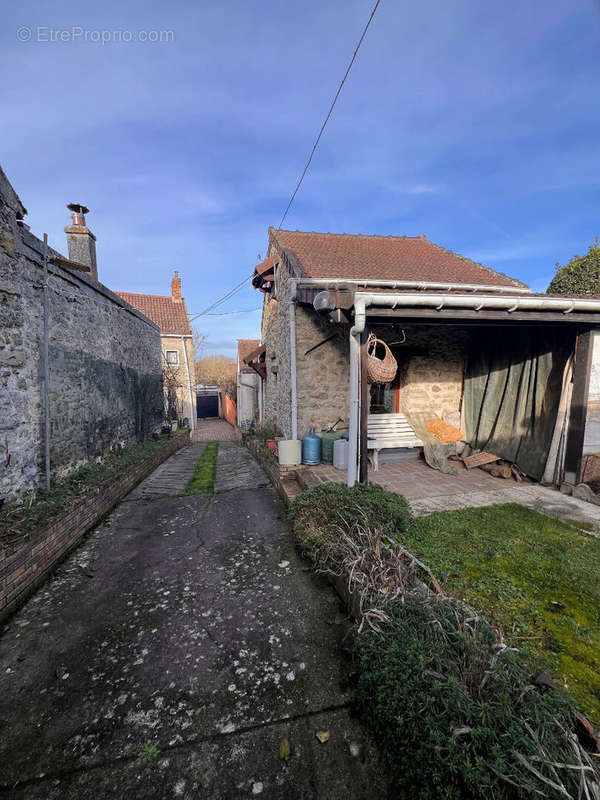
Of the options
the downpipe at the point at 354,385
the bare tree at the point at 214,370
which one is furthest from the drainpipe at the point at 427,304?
the bare tree at the point at 214,370

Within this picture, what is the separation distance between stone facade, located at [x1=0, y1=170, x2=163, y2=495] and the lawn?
211 inches

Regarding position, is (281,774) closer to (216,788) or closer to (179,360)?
(216,788)

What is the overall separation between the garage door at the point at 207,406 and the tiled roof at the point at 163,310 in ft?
26.4

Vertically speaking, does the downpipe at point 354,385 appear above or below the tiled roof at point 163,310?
below

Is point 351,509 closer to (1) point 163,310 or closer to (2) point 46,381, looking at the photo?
(2) point 46,381

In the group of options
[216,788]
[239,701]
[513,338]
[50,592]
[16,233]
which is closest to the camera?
[216,788]

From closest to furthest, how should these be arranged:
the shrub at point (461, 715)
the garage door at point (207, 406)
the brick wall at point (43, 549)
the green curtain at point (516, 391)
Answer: the shrub at point (461, 715)
the brick wall at point (43, 549)
the green curtain at point (516, 391)
the garage door at point (207, 406)

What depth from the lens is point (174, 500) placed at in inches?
256

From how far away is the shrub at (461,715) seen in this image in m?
1.37

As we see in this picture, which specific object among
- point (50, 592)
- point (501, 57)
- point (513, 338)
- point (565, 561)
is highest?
point (501, 57)

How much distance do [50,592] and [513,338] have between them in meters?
7.86

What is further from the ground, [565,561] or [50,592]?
[565,561]

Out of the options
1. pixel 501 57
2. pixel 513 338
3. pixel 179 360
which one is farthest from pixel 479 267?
pixel 179 360

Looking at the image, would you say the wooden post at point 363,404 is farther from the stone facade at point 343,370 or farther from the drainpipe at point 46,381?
the drainpipe at point 46,381
